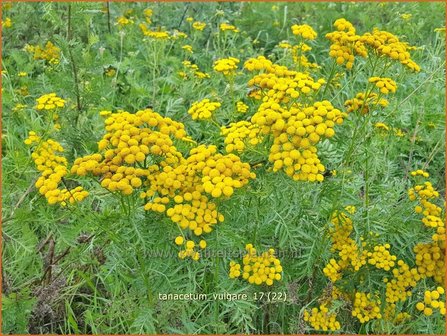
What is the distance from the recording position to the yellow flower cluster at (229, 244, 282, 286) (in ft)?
8.09

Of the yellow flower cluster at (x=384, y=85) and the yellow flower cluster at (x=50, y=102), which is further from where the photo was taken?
the yellow flower cluster at (x=50, y=102)

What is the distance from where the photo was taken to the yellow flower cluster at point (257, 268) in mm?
2465

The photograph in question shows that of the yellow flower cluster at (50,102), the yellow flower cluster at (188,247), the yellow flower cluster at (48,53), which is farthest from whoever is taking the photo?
the yellow flower cluster at (48,53)

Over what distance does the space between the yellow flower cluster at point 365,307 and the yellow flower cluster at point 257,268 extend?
1.78 feet

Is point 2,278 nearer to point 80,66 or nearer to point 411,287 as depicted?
point 80,66

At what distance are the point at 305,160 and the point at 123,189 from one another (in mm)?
717

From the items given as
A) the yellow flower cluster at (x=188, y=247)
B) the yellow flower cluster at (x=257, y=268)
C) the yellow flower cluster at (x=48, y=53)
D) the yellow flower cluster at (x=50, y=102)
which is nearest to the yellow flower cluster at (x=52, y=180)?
the yellow flower cluster at (x=50, y=102)

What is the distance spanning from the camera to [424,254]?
264 centimetres

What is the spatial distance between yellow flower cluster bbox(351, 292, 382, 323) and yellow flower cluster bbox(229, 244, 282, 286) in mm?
542

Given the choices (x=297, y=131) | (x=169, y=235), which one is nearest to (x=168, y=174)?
(x=169, y=235)

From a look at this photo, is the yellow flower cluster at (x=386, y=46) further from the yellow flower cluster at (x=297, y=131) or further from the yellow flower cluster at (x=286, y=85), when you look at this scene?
the yellow flower cluster at (x=297, y=131)

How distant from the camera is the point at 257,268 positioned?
2502mm

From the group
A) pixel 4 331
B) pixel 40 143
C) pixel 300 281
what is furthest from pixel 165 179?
pixel 4 331

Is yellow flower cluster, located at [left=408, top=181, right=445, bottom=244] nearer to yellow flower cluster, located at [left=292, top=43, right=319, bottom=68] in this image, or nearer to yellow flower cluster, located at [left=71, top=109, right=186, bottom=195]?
yellow flower cluster, located at [left=292, top=43, right=319, bottom=68]
